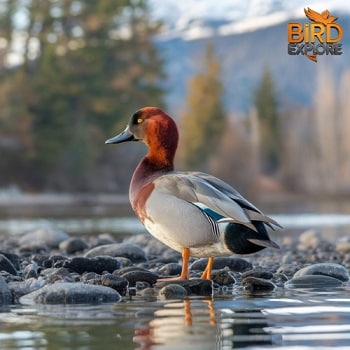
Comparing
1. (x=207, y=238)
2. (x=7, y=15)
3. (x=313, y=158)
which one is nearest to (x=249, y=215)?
(x=207, y=238)

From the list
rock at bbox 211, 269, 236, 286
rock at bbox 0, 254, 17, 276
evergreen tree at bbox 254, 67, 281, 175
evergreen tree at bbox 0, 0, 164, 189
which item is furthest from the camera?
evergreen tree at bbox 254, 67, 281, 175

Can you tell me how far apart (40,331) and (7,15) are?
37424 millimetres

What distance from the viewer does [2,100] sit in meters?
37.9

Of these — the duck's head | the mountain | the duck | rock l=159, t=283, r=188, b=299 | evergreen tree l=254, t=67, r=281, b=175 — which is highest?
the mountain

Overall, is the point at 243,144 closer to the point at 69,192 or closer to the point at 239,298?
the point at 69,192

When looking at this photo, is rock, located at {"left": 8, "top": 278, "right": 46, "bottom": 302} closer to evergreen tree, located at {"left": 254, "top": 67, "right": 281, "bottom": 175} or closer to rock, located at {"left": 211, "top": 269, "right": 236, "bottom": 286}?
rock, located at {"left": 211, "top": 269, "right": 236, "bottom": 286}

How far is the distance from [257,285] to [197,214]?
1.79 ft

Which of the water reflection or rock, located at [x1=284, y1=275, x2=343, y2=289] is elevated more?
the water reflection

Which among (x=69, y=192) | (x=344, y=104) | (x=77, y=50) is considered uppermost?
(x=77, y=50)

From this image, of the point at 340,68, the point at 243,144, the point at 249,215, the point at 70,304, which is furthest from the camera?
the point at 340,68

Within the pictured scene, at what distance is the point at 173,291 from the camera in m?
5.76

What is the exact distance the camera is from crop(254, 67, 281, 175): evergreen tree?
4653 centimetres

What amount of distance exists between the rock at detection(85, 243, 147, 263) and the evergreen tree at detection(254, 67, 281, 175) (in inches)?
1409

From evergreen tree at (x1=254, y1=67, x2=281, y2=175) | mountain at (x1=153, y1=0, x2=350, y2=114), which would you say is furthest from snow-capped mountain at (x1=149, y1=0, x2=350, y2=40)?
evergreen tree at (x1=254, y1=67, x2=281, y2=175)
